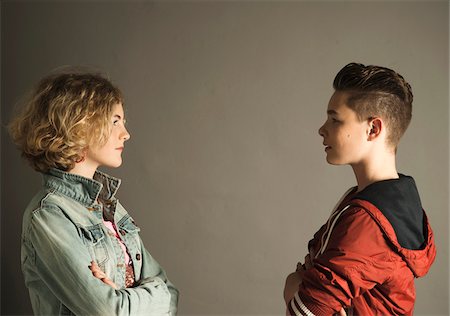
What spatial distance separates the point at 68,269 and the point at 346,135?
91cm

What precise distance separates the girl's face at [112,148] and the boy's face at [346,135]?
2.23 feet

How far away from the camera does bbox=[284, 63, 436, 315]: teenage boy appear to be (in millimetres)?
1530

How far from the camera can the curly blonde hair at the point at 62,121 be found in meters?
1.70

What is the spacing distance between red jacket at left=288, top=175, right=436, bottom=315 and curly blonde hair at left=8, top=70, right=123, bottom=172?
0.78 m

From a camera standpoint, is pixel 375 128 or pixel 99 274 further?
pixel 375 128

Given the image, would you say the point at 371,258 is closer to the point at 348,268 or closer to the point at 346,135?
the point at 348,268

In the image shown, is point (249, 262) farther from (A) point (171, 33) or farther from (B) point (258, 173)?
(A) point (171, 33)

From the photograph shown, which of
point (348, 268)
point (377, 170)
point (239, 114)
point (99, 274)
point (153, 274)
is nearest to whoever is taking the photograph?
point (348, 268)

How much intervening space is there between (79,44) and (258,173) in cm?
139

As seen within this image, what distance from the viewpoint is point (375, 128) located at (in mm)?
1714

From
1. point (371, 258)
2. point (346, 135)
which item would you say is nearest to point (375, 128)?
point (346, 135)

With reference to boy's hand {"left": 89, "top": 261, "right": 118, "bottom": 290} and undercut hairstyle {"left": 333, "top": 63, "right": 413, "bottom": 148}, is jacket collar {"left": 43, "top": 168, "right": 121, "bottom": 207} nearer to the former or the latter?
boy's hand {"left": 89, "top": 261, "right": 118, "bottom": 290}

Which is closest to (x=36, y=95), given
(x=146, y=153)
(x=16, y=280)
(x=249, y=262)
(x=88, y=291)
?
(x=88, y=291)

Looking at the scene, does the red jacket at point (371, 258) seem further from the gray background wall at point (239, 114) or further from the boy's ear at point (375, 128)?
the gray background wall at point (239, 114)
